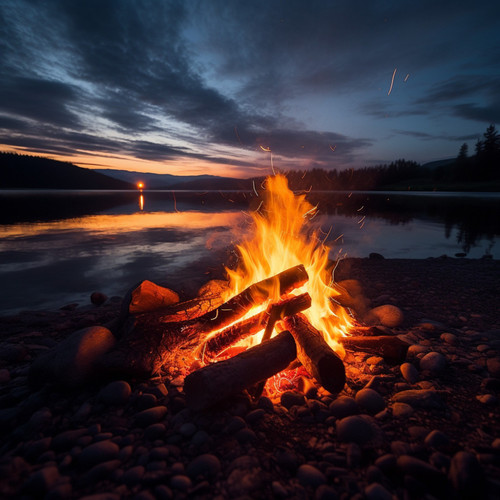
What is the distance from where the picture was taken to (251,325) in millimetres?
4258

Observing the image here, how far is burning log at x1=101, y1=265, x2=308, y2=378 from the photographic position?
3.63m

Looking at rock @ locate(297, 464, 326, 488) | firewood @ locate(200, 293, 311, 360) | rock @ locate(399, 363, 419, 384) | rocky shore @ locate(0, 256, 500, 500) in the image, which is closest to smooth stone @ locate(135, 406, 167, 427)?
rocky shore @ locate(0, 256, 500, 500)

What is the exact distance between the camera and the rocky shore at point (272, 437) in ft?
7.27

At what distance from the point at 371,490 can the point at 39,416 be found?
3.43m

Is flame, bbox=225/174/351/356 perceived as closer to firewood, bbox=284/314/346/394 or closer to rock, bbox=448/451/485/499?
firewood, bbox=284/314/346/394

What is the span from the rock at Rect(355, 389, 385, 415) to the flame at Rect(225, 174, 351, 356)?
1630 millimetres

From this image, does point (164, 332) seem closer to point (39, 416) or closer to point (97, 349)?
point (97, 349)

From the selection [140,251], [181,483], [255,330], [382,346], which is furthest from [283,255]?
[140,251]

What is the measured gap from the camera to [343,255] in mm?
14281

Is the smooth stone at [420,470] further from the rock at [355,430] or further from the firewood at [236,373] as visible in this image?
the firewood at [236,373]

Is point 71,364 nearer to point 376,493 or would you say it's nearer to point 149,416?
point 149,416

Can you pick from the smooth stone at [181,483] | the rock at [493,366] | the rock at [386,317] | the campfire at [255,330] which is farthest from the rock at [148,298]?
the rock at [493,366]

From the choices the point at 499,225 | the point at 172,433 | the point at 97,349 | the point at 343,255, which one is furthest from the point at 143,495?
the point at 499,225

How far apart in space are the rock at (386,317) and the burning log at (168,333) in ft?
7.27
